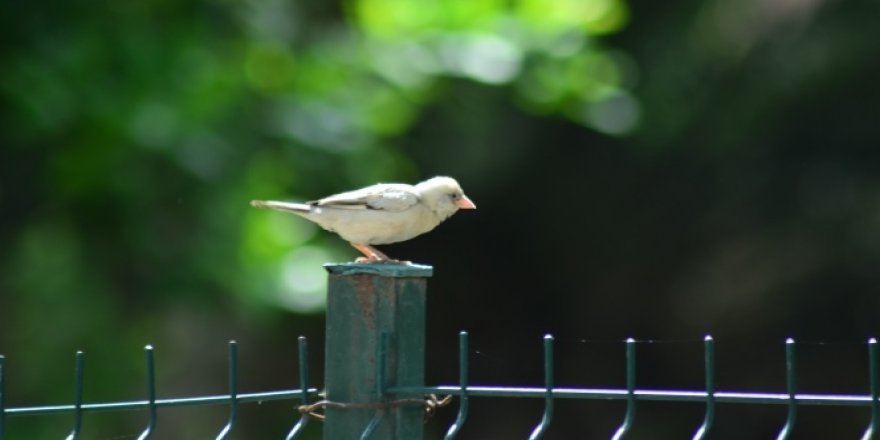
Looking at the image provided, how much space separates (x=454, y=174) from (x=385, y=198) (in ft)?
20.1

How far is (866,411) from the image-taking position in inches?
369

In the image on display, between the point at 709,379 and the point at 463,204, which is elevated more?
the point at 463,204

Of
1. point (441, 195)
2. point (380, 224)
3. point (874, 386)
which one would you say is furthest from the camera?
point (441, 195)

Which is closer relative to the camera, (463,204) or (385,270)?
(385,270)

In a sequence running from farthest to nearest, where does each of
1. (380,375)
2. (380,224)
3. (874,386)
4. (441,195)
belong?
(441,195)
(380,224)
(380,375)
(874,386)

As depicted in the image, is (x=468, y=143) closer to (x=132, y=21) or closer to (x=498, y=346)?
(x=498, y=346)

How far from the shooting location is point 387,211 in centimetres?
393

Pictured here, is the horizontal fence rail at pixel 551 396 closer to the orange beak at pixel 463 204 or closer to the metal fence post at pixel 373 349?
the metal fence post at pixel 373 349

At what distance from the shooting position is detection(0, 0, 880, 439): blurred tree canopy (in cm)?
762

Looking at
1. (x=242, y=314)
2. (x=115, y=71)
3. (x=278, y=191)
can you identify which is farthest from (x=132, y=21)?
(x=242, y=314)

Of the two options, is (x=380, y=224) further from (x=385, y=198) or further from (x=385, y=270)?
(x=385, y=270)

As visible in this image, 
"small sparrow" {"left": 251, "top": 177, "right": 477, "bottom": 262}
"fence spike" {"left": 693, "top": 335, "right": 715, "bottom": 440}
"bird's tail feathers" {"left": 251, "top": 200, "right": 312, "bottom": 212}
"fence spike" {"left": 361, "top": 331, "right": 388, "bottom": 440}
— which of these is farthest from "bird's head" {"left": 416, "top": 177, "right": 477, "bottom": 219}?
"fence spike" {"left": 693, "top": 335, "right": 715, "bottom": 440}

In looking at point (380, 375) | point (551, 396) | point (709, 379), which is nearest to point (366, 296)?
point (380, 375)

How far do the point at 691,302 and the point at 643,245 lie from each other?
1.91ft
